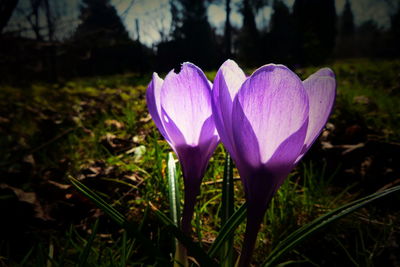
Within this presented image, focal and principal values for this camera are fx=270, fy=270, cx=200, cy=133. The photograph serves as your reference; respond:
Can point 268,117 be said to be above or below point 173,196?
above

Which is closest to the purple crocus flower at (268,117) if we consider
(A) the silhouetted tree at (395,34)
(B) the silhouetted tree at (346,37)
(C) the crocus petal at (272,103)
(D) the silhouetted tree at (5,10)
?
(C) the crocus petal at (272,103)

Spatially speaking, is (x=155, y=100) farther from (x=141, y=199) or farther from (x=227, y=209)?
(x=141, y=199)

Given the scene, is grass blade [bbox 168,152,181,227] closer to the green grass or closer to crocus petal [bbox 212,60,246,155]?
the green grass

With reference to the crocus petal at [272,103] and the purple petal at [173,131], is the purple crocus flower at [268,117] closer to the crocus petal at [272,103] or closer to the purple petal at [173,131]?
the crocus petal at [272,103]

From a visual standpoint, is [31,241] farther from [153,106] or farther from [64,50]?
[64,50]

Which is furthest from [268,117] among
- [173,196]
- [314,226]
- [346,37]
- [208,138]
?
[346,37]

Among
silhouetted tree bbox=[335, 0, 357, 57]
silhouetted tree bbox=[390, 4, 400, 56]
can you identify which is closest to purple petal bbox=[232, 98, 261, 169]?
silhouetted tree bbox=[390, 4, 400, 56]

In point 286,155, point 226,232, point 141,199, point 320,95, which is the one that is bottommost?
point 141,199
